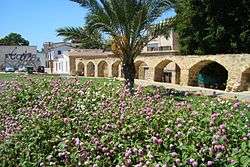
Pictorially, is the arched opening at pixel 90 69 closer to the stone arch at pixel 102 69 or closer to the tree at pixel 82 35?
the stone arch at pixel 102 69

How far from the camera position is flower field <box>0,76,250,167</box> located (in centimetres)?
532

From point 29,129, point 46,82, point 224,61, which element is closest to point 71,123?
point 29,129

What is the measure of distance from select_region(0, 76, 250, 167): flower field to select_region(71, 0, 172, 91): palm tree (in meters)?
→ 10.3

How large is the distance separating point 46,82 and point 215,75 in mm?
21016

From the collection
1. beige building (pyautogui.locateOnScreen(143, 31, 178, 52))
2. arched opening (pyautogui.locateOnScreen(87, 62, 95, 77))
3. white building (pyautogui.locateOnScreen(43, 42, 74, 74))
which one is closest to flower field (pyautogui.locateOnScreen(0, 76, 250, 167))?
beige building (pyautogui.locateOnScreen(143, 31, 178, 52))

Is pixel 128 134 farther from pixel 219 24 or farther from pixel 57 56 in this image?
pixel 57 56

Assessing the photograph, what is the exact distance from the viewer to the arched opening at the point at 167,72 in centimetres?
3391

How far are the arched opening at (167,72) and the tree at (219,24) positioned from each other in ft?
7.09

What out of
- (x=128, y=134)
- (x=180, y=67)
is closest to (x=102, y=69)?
(x=180, y=67)

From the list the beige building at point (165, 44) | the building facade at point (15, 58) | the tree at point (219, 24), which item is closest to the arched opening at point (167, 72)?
the tree at point (219, 24)

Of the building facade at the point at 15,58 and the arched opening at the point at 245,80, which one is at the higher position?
the building facade at the point at 15,58

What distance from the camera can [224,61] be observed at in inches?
1037

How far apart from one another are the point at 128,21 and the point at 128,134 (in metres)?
13.9

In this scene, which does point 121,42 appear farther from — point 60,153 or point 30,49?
point 30,49
